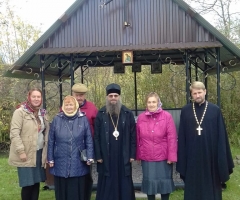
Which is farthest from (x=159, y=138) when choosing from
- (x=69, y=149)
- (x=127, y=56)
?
(x=127, y=56)

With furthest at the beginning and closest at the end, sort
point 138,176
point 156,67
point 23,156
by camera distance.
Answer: point 156,67, point 138,176, point 23,156

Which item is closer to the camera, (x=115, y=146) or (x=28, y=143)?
(x=28, y=143)

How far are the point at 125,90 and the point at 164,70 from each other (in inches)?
78.5

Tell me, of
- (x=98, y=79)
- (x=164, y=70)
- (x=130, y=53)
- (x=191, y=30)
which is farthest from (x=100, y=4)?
(x=98, y=79)

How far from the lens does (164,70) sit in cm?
1179

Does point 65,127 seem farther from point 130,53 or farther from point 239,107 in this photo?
point 239,107

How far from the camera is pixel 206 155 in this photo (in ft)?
13.0

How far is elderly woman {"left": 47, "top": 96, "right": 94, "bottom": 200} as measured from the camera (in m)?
3.94

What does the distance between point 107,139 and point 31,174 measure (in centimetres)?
104

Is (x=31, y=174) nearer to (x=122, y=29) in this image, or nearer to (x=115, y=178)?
(x=115, y=178)

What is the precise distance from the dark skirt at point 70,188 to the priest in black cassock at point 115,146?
31cm

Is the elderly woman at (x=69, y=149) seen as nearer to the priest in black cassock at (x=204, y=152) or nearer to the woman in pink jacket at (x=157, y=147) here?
the woman in pink jacket at (x=157, y=147)

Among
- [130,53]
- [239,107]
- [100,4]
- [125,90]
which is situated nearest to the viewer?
[130,53]

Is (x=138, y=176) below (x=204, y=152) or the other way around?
below
